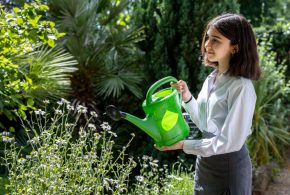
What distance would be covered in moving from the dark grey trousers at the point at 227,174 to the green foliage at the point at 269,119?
8.15ft

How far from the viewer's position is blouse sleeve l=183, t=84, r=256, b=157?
181 cm

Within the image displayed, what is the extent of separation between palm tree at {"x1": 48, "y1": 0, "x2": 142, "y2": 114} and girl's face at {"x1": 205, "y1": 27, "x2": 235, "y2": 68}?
2702 millimetres

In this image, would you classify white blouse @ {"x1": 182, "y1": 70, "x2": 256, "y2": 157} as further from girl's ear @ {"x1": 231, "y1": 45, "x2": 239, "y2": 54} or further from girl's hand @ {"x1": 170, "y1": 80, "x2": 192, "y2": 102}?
girl's hand @ {"x1": 170, "y1": 80, "x2": 192, "y2": 102}

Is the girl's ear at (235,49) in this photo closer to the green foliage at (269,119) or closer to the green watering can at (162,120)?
the green watering can at (162,120)

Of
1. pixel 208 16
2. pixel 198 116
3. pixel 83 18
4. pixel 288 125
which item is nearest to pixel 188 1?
pixel 208 16

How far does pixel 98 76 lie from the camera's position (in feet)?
16.2

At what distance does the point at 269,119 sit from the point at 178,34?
1.24 meters

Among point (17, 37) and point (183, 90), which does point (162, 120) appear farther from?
point (17, 37)

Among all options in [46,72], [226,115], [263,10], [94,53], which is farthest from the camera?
[263,10]

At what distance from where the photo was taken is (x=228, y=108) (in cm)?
188

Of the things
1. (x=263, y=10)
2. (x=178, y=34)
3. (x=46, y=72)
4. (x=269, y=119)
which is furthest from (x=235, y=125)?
(x=263, y=10)

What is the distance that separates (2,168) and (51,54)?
3.53 feet

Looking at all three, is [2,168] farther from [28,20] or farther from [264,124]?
[264,124]

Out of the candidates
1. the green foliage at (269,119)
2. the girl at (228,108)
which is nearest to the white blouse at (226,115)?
the girl at (228,108)
